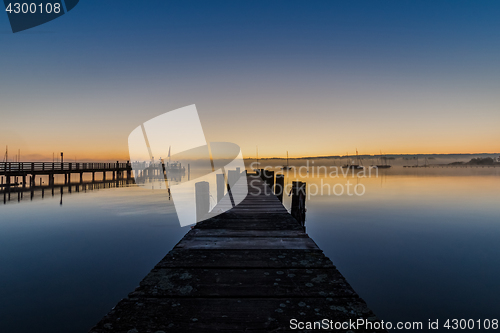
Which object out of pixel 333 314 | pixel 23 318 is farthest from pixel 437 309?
pixel 23 318

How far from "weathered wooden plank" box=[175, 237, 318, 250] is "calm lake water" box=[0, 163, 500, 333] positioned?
12.0 ft

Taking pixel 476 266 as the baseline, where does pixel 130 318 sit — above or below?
above

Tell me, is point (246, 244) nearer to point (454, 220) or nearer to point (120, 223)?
point (120, 223)

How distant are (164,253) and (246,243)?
7375 mm

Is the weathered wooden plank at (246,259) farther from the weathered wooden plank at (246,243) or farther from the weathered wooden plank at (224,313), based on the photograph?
the weathered wooden plank at (224,313)

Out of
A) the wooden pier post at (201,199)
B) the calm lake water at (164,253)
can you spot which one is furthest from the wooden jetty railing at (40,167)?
the wooden pier post at (201,199)

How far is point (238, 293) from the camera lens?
2586 millimetres

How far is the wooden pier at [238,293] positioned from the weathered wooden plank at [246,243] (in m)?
0.02

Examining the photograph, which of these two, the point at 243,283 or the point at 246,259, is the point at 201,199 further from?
the point at 243,283

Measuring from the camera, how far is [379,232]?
13.9 metres

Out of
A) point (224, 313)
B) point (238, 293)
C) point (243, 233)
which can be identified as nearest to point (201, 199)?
point (243, 233)

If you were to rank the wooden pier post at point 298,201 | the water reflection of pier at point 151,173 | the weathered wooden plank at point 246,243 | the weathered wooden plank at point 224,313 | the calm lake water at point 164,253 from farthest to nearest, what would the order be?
the water reflection of pier at point 151,173 → the wooden pier post at point 298,201 → the calm lake water at point 164,253 → the weathered wooden plank at point 246,243 → the weathered wooden plank at point 224,313

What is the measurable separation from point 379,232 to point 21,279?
1483cm

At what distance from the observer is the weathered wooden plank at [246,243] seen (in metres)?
4.09
